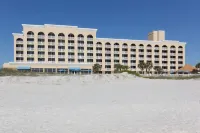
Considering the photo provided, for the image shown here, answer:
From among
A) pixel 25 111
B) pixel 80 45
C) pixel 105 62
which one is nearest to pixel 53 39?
pixel 80 45

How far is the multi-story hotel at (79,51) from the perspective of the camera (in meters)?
73.9

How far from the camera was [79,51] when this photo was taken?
81.9m

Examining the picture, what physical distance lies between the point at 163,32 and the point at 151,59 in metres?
16.3

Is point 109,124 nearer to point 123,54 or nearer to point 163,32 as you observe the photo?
point 123,54

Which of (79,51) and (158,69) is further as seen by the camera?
(158,69)

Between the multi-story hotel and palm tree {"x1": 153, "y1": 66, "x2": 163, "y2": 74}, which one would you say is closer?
the multi-story hotel

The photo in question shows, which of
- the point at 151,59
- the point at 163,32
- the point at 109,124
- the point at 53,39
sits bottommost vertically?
the point at 109,124

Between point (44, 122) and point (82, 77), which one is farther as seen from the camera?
point (82, 77)

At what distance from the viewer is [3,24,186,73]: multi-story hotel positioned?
73.9m

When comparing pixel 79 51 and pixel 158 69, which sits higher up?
pixel 79 51

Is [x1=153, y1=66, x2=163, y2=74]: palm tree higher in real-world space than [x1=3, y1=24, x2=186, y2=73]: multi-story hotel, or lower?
lower

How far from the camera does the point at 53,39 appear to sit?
79438 millimetres

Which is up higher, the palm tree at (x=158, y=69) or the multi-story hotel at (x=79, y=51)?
the multi-story hotel at (x=79, y=51)

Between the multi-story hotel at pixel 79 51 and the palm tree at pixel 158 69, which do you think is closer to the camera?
the multi-story hotel at pixel 79 51
